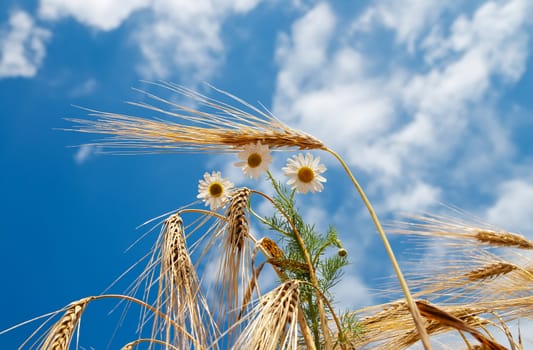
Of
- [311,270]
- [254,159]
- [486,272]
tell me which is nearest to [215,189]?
[254,159]

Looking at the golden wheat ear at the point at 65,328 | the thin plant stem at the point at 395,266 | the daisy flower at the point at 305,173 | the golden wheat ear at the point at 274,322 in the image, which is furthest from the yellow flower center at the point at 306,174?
the golden wheat ear at the point at 65,328

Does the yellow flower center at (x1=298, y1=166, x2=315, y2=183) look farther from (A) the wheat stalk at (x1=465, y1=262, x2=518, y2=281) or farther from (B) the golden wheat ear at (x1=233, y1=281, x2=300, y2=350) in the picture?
(A) the wheat stalk at (x1=465, y1=262, x2=518, y2=281)

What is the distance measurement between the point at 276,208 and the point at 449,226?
2.42 ft

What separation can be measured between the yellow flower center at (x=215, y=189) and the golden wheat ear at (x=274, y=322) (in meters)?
0.52

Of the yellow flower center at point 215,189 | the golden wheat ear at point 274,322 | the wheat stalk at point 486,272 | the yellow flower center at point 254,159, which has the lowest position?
the golden wheat ear at point 274,322

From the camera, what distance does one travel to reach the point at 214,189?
1.75m

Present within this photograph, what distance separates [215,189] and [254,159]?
0.28m

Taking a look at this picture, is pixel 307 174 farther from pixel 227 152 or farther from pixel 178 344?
pixel 178 344

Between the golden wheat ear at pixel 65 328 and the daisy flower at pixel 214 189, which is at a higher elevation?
the daisy flower at pixel 214 189

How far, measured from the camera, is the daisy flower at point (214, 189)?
1727 millimetres

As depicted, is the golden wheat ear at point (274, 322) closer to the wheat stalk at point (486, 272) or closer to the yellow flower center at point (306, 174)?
the yellow flower center at point (306, 174)

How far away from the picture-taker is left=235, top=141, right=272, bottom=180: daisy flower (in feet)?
4.90

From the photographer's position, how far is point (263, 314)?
120 centimetres

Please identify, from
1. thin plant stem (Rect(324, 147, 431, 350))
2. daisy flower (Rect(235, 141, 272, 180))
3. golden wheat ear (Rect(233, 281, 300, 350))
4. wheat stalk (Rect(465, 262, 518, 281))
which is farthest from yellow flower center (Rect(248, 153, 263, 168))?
wheat stalk (Rect(465, 262, 518, 281))
